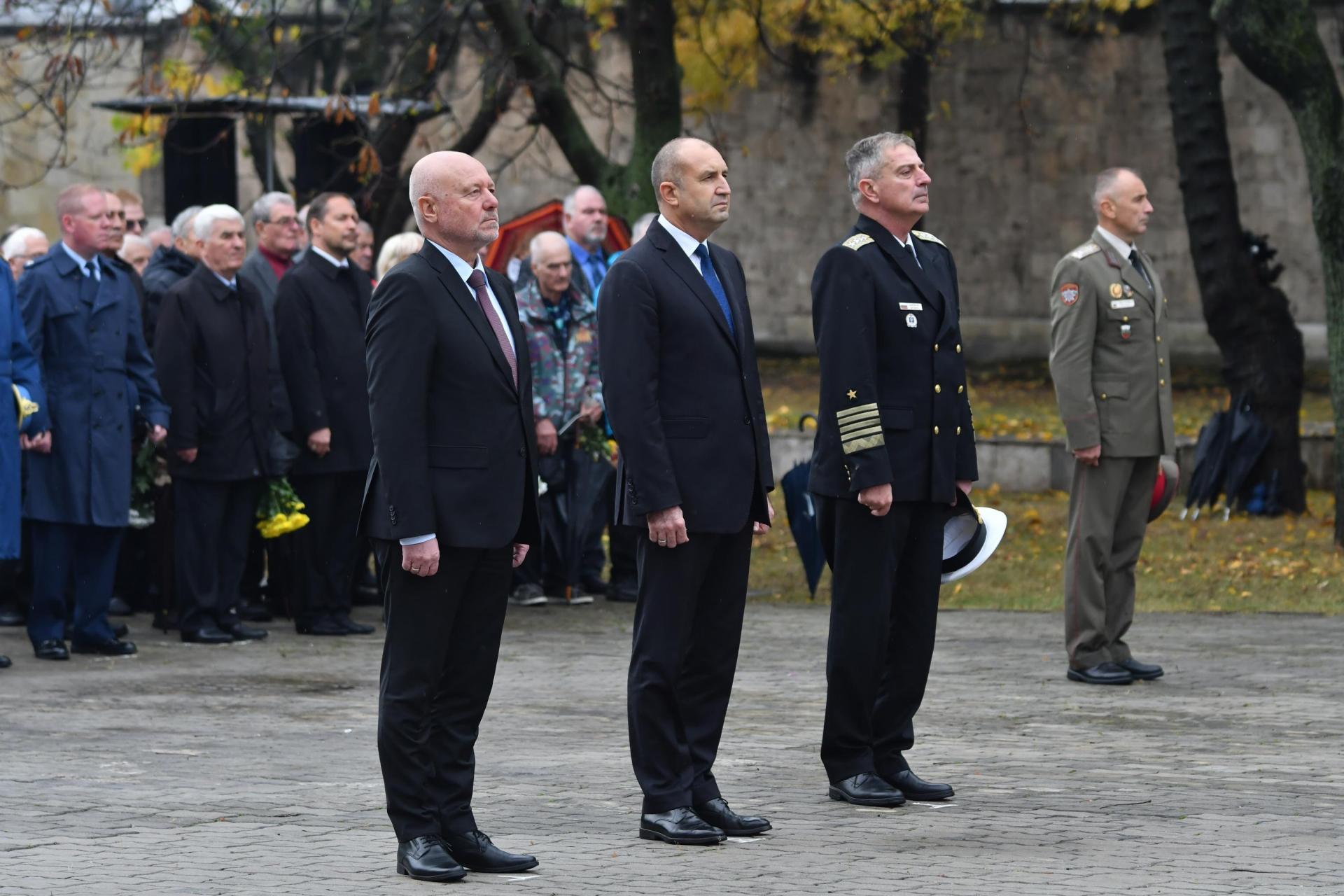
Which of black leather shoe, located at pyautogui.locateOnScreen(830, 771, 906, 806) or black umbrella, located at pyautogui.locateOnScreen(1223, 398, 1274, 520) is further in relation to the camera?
black umbrella, located at pyautogui.locateOnScreen(1223, 398, 1274, 520)

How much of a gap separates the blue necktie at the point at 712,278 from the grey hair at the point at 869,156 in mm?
646

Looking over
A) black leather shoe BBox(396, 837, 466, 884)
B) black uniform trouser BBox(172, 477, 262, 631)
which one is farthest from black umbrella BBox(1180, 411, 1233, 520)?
black leather shoe BBox(396, 837, 466, 884)

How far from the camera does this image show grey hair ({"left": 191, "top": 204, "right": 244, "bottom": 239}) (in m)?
10.4

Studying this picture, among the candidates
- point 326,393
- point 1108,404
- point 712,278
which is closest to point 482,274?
point 712,278

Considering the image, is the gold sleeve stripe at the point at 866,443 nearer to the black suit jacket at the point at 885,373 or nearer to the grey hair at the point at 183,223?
the black suit jacket at the point at 885,373

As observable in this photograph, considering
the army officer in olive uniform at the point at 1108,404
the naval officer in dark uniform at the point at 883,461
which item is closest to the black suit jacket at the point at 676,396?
the naval officer in dark uniform at the point at 883,461

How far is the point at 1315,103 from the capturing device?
44.8 ft

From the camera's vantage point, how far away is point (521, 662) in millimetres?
9781

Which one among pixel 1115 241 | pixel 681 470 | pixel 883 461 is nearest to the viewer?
pixel 681 470

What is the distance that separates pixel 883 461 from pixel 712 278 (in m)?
0.81

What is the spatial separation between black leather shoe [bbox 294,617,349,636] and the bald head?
542 centimetres

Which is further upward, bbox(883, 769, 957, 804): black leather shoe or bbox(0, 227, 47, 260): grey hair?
bbox(0, 227, 47, 260): grey hair

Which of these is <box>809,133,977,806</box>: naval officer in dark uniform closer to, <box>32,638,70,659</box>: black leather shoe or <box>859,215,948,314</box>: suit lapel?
<box>859,215,948,314</box>: suit lapel

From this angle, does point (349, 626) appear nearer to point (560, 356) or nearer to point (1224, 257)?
point (560, 356)
